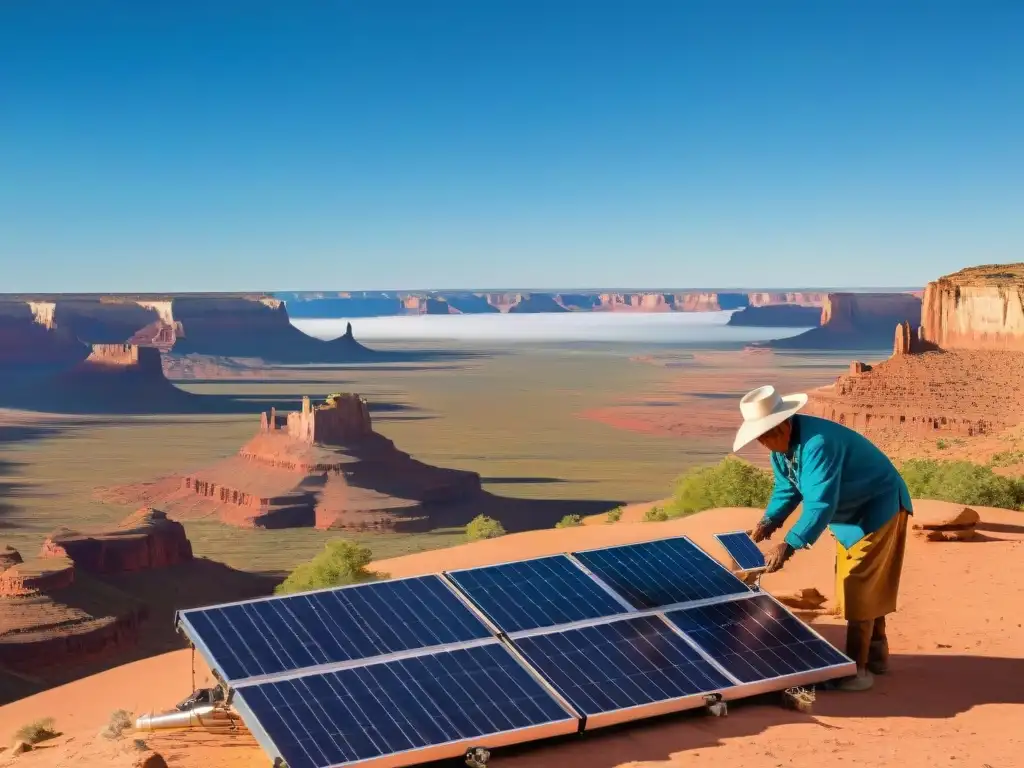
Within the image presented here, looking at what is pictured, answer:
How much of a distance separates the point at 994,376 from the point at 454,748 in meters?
64.3

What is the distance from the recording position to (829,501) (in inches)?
318

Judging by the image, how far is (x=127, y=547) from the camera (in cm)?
4478

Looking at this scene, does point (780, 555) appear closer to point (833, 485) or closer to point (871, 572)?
point (833, 485)

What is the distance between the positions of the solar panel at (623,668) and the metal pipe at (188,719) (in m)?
2.26

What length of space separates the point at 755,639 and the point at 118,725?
5.16m

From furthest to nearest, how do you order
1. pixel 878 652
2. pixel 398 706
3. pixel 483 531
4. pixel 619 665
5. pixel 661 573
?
pixel 483 531, pixel 661 573, pixel 878 652, pixel 619 665, pixel 398 706

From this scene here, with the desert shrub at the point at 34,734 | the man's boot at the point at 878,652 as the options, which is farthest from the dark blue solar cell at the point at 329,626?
the desert shrub at the point at 34,734

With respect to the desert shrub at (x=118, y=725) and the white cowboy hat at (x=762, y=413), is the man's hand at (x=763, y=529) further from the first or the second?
the desert shrub at (x=118, y=725)

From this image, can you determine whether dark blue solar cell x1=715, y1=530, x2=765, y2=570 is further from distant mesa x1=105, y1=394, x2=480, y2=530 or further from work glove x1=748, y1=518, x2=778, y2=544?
distant mesa x1=105, y1=394, x2=480, y2=530

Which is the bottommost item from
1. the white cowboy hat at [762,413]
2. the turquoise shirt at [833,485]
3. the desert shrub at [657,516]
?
the desert shrub at [657,516]

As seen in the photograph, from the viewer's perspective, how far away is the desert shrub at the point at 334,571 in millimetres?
21625

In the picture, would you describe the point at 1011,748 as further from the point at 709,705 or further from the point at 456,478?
the point at 456,478

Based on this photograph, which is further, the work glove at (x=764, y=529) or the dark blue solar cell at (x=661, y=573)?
the dark blue solar cell at (x=661, y=573)

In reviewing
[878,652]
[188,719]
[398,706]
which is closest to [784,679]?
[878,652]
